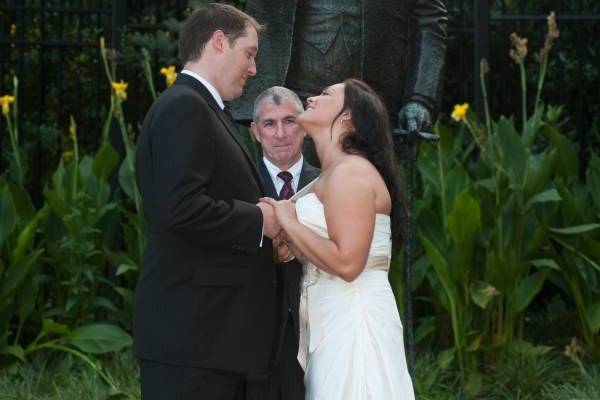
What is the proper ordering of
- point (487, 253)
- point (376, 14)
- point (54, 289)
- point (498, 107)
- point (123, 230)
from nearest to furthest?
point (376, 14) < point (487, 253) < point (54, 289) < point (123, 230) < point (498, 107)

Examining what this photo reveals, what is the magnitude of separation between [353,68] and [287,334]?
1.26 meters

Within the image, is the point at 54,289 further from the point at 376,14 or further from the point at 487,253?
the point at 376,14

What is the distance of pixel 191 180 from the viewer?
328 cm

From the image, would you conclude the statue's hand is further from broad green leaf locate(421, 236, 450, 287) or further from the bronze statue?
broad green leaf locate(421, 236, 450, 287)

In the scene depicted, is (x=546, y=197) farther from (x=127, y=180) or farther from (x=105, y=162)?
(x=105, y=162)

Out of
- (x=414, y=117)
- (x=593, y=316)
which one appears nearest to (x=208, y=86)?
(x=414, y=117)

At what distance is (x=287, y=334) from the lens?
12.1 ft

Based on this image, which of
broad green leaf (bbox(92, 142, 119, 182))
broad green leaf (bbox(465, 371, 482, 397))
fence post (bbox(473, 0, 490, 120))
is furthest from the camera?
fence post (bbox(473, 0, 490, 120))

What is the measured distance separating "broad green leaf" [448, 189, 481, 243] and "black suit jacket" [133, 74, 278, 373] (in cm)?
286

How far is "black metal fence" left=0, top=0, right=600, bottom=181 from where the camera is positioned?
26.0 ft

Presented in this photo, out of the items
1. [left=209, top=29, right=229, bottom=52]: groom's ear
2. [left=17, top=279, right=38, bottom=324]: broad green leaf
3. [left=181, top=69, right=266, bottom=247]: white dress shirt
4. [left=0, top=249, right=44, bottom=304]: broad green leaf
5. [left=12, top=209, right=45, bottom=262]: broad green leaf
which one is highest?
[left=209, top=29, right=229, bottom=52]: groom's ear

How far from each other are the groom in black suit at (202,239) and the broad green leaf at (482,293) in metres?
2.88

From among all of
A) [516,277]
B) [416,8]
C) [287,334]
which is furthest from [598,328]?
[287,334]

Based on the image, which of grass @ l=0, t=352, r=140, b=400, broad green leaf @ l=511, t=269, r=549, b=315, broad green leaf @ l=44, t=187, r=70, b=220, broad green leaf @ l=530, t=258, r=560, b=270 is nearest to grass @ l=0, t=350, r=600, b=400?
grass @ l=0, t=352, r=140, b=400
